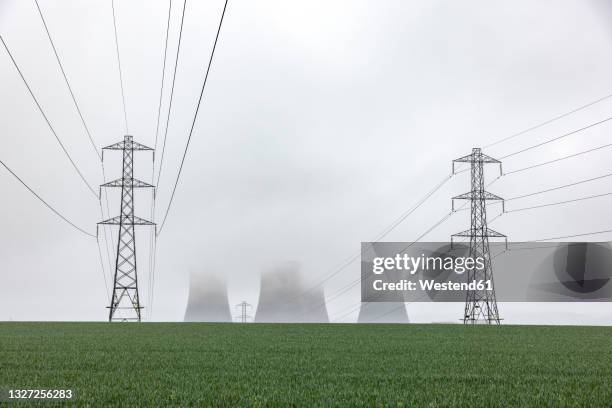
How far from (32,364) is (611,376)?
15.5 metres


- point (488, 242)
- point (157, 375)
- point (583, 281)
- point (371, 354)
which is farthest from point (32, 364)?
point (583, 281)

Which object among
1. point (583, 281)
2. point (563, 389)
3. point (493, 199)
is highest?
point (493, 199)

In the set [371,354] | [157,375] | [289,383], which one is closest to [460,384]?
[289,383]

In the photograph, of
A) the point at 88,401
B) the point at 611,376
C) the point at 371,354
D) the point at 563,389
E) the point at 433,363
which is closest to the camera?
the point at 88,401

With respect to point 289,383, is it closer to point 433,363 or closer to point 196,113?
point 433,363

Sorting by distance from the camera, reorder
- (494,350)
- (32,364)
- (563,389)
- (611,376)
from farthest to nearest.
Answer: (494,350) < (32,364) < (611,376) < (563,389)

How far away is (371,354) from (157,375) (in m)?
9.68

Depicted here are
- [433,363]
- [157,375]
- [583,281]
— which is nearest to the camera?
[157,375]

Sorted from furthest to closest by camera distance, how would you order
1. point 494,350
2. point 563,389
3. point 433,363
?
point 494,350, point 433,363, point 563,389

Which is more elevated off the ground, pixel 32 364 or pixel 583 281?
pixel 583 281

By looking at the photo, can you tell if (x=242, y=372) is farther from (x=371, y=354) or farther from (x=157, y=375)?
(x=371, y=354)

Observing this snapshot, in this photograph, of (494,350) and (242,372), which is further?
(494,350)

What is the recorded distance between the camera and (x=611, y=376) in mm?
16875

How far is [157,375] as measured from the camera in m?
15.8
